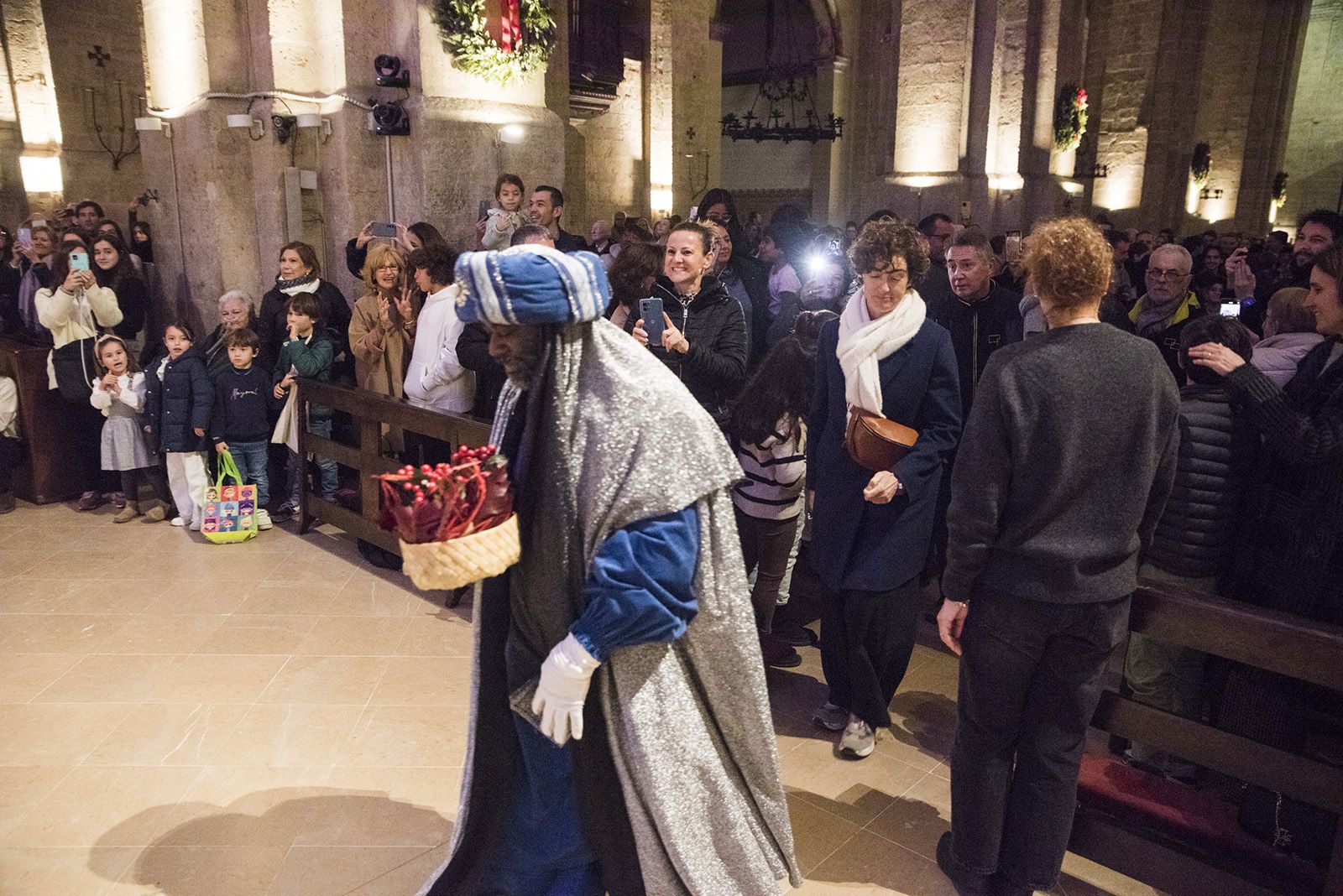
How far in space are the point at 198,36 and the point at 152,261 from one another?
2.31 metres

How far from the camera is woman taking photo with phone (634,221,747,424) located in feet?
13.0

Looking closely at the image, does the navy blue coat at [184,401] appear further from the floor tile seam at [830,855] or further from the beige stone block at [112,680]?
the floor tile seam at [830,855]

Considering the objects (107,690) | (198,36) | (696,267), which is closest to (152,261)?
(198,36)

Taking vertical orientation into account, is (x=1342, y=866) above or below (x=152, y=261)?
below

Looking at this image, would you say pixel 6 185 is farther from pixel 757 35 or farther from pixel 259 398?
pixel 757 35

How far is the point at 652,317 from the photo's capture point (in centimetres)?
363

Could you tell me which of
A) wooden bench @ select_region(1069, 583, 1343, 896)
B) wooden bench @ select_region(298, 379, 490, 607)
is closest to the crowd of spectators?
wooden bench @ select_region(298, 379, 490, 607)

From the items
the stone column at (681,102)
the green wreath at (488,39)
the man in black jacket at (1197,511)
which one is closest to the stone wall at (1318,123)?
the stone column at (681,102)

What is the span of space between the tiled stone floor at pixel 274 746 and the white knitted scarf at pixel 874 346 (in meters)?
1.37

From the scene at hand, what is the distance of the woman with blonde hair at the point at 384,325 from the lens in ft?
18.2

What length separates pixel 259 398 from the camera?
19.9 feet

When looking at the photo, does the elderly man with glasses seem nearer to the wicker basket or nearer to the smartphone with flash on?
the smartphone with flash on

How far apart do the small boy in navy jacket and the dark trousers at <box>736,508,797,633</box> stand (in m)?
3.57

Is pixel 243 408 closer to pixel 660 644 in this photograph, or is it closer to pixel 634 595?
pixel 660 644
